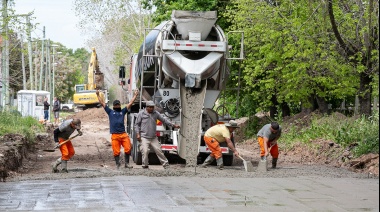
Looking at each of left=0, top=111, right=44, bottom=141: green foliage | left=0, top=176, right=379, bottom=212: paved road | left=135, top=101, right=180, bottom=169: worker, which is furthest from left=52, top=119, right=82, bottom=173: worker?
left=0, top=111, right=44, bottom=141: green foliage

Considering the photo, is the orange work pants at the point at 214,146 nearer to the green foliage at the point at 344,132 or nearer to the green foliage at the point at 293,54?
the green foliage at the point at 344,132

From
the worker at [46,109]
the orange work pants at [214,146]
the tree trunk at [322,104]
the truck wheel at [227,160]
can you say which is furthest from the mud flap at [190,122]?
the worker at [46,109]

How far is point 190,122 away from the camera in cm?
1934

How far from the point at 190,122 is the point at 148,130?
1.18m

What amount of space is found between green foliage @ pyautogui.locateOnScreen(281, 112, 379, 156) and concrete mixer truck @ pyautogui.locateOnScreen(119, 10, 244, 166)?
3.83m

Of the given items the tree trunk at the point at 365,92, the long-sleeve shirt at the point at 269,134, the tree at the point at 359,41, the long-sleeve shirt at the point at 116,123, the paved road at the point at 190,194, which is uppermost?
the tree at the point at 359,41

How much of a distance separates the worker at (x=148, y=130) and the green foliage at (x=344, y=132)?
5.37 m

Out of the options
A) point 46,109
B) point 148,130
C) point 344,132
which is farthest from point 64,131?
point 46,109

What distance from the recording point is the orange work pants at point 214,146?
19.0 meters

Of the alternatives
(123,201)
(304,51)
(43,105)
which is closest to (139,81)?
(304,51)

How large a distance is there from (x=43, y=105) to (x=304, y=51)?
2703 centimetres

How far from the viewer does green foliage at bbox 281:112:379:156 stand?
804 inches

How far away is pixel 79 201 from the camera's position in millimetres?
12602

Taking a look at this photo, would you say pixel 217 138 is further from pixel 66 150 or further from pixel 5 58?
pixel 5 58
